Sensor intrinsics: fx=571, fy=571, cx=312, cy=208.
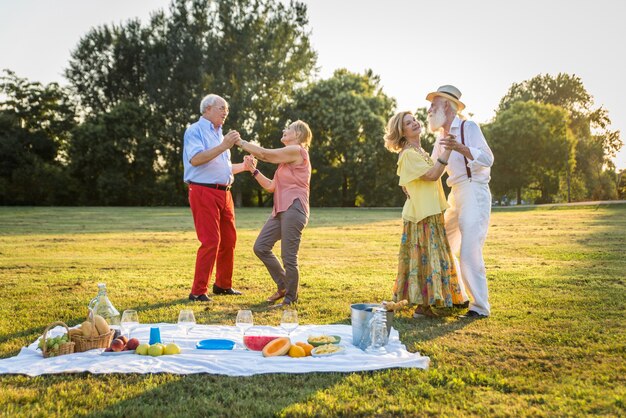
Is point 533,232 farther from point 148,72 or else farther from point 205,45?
point 148,72

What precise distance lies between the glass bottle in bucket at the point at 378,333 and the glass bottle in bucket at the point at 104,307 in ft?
8.54

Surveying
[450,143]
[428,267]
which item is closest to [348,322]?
[428,267]

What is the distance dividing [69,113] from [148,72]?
7.81m

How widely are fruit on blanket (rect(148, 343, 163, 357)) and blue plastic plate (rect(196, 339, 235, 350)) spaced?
371 mm

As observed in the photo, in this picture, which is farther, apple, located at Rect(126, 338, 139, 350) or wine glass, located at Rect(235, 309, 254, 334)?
wine glass, located at Rect(235, 309, 254, 334)

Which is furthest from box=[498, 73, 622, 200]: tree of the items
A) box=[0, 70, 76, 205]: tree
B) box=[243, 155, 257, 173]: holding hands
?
box=[243, 155, 257, 173]: holding hands

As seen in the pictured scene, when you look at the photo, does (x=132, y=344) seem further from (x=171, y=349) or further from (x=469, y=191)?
(x=469, y=191)

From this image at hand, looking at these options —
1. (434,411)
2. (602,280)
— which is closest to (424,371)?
(434,411)

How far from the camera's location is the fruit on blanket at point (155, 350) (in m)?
5.07

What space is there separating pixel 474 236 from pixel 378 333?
2.14m

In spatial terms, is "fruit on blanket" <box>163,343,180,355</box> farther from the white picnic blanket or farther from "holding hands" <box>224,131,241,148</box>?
"holding hands" <box>224,131,241,148</box>

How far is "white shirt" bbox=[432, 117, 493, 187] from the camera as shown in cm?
664

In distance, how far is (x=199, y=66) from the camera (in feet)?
139

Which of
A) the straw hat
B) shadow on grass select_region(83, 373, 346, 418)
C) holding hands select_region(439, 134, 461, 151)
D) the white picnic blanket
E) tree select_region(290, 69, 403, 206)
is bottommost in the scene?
shadow on grass select_region(83, 373, 346, 418)
